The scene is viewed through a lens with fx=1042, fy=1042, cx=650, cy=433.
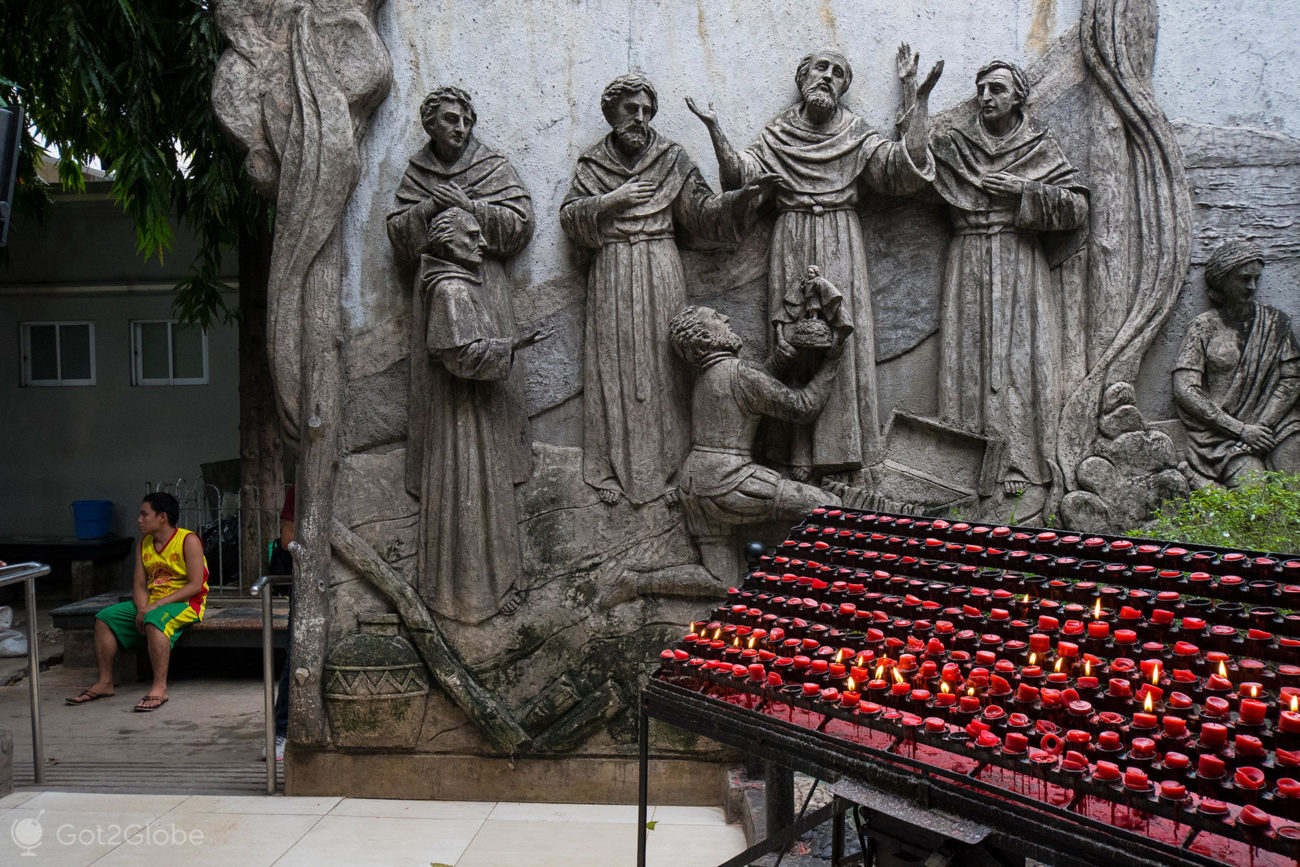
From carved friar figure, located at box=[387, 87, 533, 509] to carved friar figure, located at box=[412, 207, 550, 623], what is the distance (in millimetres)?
24

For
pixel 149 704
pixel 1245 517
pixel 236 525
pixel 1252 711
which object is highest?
pixel 1245 517

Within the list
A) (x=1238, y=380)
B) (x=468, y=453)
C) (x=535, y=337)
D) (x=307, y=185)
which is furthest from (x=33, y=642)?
(x=1238, y=380)

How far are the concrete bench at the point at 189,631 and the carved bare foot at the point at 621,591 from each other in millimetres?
3099

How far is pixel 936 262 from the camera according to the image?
15.0 feet

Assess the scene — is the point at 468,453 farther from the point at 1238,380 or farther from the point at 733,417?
the point at 1238,380

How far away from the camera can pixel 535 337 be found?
4645 mm

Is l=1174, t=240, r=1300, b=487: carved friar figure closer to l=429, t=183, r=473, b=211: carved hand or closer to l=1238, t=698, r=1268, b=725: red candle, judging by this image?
l=1238, t=698, r=1268, b=725: red candle

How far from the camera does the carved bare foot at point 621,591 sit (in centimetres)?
453

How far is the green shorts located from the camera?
249 inches

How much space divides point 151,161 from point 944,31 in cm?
540

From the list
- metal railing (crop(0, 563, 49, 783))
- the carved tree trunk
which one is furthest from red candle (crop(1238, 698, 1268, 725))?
the carved tree trunk

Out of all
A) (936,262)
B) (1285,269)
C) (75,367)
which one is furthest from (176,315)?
(1285,269)

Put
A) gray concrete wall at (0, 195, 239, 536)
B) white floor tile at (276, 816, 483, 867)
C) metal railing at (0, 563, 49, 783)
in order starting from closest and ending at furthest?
white floor tile at (276, 816, 483, 867), metal railing at (0, 563, 49, 783), gray concrete wall at (0, 195, 239, 536)

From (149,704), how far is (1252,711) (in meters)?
6.21
